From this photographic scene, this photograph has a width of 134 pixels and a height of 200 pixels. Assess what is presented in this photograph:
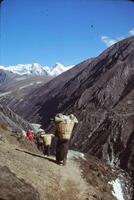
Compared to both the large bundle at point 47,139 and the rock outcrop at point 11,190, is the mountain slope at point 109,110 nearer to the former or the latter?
the large bundle at point 47,139

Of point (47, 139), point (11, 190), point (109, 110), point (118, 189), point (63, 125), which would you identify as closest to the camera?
point (11, 190)

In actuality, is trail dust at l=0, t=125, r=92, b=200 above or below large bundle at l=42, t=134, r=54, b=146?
below

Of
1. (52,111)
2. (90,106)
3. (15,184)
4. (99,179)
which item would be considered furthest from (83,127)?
(15,184)

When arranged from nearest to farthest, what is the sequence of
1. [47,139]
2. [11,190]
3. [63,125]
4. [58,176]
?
[11,190] < [58,176] < [63,125] < [47,139]

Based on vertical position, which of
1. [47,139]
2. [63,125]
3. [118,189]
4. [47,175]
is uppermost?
[63,125]

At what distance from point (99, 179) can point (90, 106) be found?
81.2m

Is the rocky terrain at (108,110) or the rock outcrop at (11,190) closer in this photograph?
the rock outcrop at (11,190)

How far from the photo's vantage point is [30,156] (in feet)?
45.0

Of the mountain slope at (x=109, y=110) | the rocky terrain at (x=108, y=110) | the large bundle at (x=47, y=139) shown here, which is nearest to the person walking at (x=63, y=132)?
the large bundle at (x=47, y=139)

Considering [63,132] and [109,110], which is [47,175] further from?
[109,110]

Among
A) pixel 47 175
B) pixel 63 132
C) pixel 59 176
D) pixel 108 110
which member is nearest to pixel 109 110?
pixel 108 110

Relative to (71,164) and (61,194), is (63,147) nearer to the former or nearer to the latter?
(71,164)

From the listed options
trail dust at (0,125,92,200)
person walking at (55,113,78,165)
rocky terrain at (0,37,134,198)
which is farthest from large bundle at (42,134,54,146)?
rocky terrain at (0,37,134,198)

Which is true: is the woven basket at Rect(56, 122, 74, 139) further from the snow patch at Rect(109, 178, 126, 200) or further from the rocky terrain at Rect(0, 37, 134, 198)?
the rocky terrain at Rect(0, 37, 134, 198)
